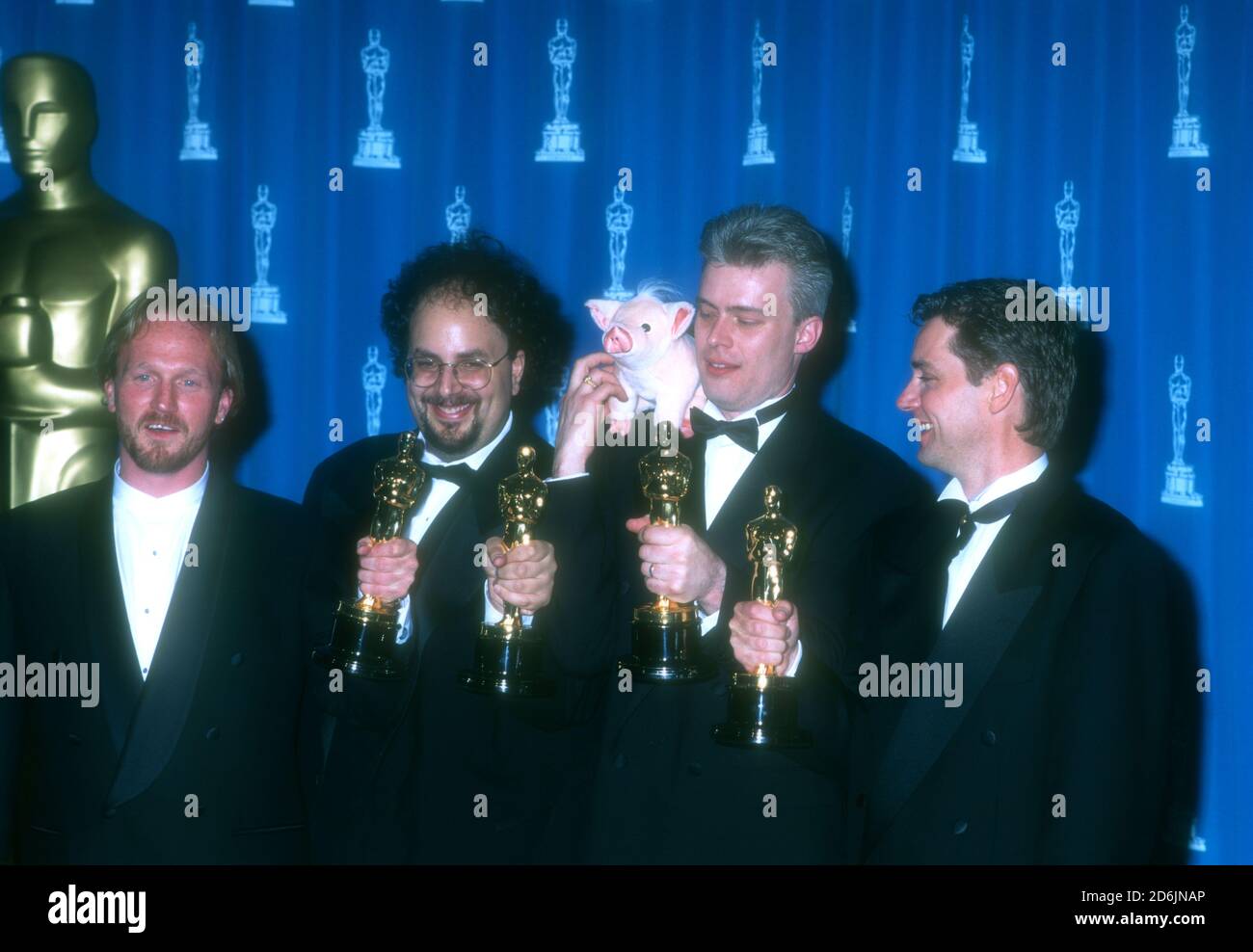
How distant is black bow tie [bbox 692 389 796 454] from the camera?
111 inches

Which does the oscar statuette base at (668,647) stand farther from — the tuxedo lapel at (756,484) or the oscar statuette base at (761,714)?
the tuxedo lapel at (756,484)

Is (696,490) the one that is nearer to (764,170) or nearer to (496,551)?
(496,551)

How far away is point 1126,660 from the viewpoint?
2.38 meters

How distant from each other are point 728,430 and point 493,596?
62cm

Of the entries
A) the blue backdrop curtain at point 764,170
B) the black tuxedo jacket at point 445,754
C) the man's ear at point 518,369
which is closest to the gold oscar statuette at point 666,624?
the black tuxedo jacket at point 445,754

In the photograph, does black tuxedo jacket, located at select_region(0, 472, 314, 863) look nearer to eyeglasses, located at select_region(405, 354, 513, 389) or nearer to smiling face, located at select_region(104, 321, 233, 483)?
smiling face, located at select_region(104, 321, 233, 483)

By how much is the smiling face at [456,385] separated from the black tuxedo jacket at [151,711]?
51 centimetres

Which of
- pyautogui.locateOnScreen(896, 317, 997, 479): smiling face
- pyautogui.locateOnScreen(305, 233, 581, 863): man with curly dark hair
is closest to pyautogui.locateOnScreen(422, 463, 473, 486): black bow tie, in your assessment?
pyautogui.locateOnScreen(305, 233, 581, 863): man with curly dark hair

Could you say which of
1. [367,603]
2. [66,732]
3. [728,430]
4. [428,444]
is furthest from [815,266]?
[66,732]

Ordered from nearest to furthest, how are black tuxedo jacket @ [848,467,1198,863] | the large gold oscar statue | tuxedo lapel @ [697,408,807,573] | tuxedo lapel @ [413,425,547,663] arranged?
1. black tuxedo jacket @ [848,467,1198,863]
2. tuxedo lapel @ [697,408,807,573]
3. tuxedo lapel @ [413,425,547,663]
4. the large gold oscar statue

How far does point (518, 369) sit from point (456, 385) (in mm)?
271

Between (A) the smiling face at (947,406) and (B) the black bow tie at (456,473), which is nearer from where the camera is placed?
(A) the smiling face at (947,406)

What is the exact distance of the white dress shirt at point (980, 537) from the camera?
262 centimetres

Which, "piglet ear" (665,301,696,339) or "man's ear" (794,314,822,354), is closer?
"man's ear" (794,314,822,354)
